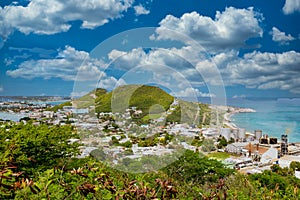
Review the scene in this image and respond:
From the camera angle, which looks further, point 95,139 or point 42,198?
point 95,139

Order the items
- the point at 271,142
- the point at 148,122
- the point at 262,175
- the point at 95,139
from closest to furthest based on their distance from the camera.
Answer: the point at 262,175
the point at 95,139
the point at 148,122
the point at 271,142

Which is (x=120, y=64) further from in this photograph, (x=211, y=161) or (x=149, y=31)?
(x=211, y=161)

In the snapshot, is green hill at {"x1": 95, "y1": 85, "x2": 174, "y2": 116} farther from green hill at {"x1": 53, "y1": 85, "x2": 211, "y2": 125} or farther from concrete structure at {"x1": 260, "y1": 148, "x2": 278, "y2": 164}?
concrete structure at {"x1": 260, "y1": 148, "x2": 278, "y2": 164}

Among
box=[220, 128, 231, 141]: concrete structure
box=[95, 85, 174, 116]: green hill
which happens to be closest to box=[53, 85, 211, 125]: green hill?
box=[95, 85, 174, 116]: green hill

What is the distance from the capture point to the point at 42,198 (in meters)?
0.93

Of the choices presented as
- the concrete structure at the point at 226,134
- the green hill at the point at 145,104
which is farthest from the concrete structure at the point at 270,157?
the green hill at the point at 145,104

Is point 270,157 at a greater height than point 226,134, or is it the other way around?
point 226,134

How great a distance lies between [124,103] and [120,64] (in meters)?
2.00

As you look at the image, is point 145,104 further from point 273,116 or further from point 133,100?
point 273,116

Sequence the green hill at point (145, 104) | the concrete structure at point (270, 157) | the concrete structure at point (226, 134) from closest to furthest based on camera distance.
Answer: the green hill at point (145, 104), the concrete structure at point (270, 157), the concrete structure at point (226, 134)

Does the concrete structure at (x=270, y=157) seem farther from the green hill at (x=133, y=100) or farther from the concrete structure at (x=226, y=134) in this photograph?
the green hill at (x=133, y=100)

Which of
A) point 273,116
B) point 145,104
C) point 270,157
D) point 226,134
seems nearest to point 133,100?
point 145,104

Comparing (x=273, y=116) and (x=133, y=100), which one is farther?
(x=273, y=116)

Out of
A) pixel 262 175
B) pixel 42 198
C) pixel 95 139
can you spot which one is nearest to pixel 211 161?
pixel 262 175
